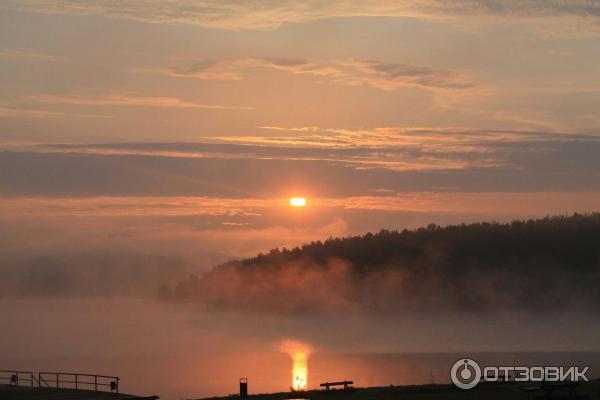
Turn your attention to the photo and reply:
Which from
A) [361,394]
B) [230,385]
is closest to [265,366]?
[230,385]

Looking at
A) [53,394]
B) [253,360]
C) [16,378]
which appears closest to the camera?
[53,394]

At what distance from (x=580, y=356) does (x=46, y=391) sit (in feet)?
242

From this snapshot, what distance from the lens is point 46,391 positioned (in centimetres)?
6344

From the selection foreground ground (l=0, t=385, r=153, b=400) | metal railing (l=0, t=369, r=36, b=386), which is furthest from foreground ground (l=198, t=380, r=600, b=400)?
metal railing (l=0, t=369, r=36, b=386)

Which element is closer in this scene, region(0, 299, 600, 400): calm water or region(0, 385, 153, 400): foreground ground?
region(0, 385, 153, 400): foreground ground

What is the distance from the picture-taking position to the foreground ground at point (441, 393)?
4384cm

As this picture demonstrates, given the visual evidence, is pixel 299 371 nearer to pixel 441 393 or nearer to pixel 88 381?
pixel 88 381

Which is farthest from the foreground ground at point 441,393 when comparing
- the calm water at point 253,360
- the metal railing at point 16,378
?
the calm water at point 253,360

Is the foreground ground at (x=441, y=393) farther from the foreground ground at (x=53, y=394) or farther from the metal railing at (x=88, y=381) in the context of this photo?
the metal railing at (x=88, y=381)

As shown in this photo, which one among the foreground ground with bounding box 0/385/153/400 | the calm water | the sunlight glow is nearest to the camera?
the foreground ground with bounding box 0/385/153/400

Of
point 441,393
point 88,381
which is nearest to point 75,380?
point 441,393

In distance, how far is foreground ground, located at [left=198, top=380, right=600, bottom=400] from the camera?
43838 millimetres

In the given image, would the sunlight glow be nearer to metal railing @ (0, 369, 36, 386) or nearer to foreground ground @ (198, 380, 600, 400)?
metal railing @ (0, 369, 36, 386)

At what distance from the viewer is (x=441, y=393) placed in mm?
47219
